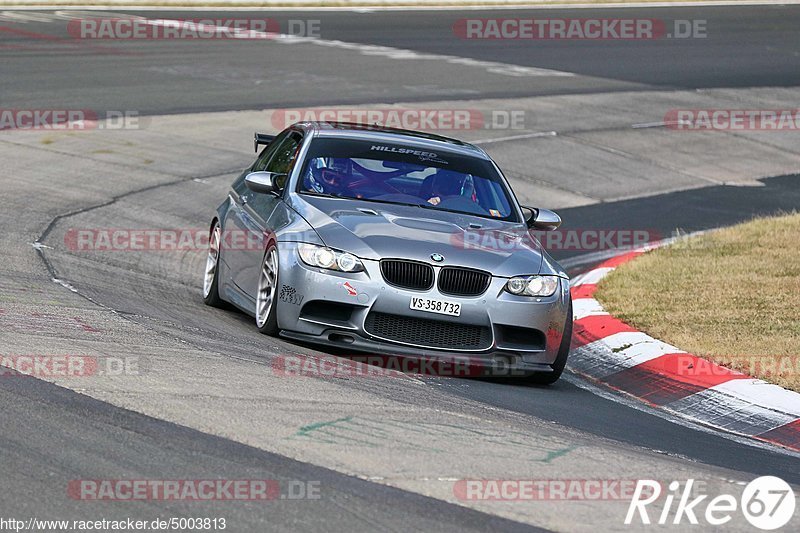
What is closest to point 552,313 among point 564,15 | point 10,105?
point 10,105

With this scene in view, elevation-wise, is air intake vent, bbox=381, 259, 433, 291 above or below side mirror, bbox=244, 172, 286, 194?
below

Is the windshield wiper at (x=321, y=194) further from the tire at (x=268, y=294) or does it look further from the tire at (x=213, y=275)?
the tire at (x=213, y=275)

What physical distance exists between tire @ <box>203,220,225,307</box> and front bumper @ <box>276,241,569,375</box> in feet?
5.46

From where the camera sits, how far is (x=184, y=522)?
4.87 metres

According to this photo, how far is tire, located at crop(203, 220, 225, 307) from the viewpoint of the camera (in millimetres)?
10328

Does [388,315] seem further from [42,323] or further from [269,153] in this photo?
[269,153]

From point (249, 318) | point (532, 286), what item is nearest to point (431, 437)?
point (532, 286)

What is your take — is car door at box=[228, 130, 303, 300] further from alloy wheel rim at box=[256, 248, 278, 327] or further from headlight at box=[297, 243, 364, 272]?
headlight at box=[297, 243, 364, 272]

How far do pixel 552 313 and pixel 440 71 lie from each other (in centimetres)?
1597

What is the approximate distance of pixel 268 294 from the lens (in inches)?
355

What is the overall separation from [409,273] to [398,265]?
0.08 metres

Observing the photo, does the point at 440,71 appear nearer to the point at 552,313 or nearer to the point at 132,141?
the point at 132,141

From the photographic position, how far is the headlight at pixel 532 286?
343 inches

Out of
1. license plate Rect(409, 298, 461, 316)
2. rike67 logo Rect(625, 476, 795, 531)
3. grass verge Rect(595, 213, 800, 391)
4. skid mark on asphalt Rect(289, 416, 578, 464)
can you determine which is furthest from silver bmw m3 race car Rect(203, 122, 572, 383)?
rike67 logo Rect(625, 476, 795, 531)
